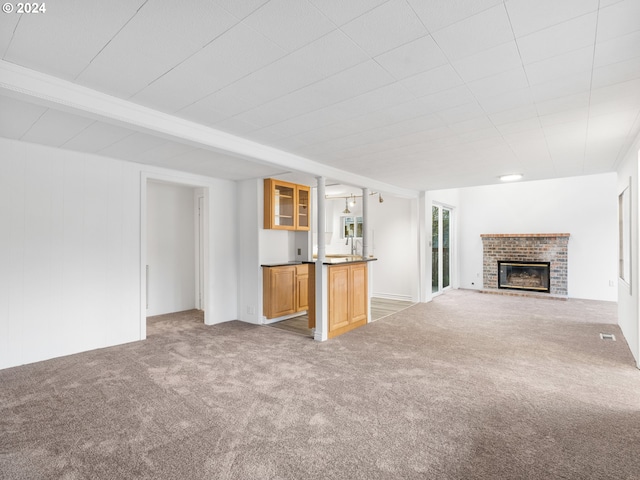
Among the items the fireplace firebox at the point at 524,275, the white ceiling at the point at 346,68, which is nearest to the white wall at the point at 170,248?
the white ceiling at the point at 346,68

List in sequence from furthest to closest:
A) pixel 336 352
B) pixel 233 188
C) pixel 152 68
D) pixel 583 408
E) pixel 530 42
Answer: pixel 233 188
pixel 336 352
pixel 583 408
pixel 152 68
pixel 530 42

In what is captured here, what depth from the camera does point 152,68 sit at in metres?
2.00

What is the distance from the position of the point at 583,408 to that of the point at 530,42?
2.65 m

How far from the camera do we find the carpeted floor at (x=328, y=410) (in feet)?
6.41

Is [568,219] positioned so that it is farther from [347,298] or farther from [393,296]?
[347,298]

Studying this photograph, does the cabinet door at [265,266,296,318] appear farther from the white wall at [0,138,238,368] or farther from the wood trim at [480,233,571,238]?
the wood trim at [480,233,571,238]

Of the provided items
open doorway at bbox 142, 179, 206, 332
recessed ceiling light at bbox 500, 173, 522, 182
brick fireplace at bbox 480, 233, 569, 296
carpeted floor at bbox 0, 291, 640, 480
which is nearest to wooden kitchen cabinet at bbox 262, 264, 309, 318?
carpeted floor at bbox 0, 291, 640, 480

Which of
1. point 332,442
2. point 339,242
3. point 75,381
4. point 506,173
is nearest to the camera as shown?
point 332,442

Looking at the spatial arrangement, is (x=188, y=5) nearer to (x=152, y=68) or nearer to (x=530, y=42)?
(x=152, y=68)

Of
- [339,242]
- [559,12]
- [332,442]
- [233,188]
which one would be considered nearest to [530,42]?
[559,12]

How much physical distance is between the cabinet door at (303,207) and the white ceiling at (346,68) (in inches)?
93.4

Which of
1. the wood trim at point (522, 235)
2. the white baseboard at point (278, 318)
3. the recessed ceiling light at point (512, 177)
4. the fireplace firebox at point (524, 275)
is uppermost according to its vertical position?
the recessed ceiling light at point (512, 177)

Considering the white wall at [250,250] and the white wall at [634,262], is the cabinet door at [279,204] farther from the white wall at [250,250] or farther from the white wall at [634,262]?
the white wall at [634,262]

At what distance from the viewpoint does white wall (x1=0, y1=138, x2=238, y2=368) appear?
3.49m
